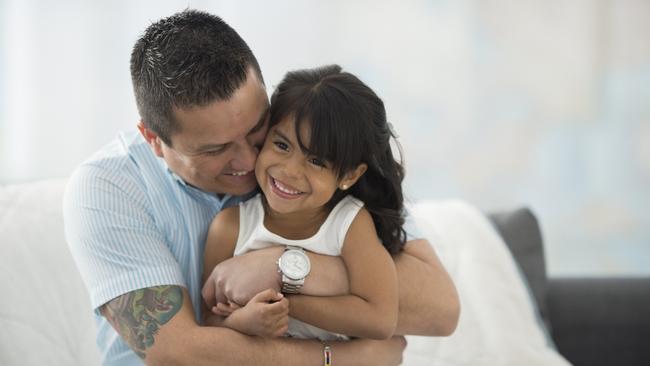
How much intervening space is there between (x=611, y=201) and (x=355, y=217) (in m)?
2.18

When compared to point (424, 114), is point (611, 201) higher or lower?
lower

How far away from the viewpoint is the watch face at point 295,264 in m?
1.63

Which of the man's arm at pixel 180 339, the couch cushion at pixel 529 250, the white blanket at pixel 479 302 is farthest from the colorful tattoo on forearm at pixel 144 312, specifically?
the couch cushion at pixel 529 250

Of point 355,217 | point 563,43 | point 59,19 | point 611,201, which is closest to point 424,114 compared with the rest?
point 563,43

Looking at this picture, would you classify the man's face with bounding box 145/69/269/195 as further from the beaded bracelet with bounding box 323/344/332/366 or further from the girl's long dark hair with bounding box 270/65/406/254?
the beaded bracelet with bounding box 323/344/332/366

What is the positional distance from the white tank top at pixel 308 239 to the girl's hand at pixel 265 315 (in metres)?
0.13

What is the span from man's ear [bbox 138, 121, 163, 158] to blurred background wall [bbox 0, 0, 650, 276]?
1217 mm

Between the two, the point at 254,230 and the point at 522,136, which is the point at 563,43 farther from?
the point at 254,230

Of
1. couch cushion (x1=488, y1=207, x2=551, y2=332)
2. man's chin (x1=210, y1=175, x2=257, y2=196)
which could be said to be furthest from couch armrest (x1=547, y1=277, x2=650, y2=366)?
man's chin (x1=210, y1=175, x2=257, y2=196)

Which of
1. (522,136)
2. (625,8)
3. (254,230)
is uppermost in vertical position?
(625,8)

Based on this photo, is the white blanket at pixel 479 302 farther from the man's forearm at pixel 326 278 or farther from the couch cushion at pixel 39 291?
the couch cushion at pixel 39 291

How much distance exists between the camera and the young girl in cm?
161

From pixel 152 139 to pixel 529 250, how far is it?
4.63 feet

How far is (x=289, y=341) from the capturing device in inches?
64.9
